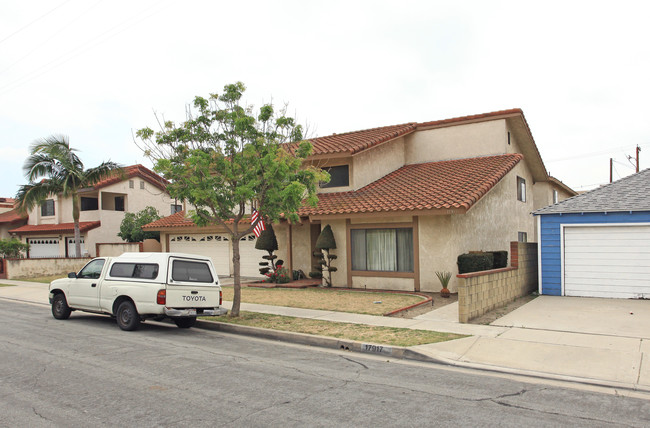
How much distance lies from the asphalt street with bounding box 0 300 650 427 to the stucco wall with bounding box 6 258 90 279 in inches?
745

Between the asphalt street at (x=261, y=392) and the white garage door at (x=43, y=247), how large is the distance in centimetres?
2773

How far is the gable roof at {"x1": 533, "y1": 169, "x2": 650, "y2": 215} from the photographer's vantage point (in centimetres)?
1381

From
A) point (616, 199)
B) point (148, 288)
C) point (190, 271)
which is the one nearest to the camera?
point (148, 288)

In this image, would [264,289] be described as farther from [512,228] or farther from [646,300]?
[646,300]

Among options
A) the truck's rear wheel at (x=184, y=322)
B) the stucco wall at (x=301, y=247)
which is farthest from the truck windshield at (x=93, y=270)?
the stucco wall at (x=301, y=247)

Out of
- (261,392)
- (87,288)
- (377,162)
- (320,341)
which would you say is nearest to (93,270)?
(87,288)

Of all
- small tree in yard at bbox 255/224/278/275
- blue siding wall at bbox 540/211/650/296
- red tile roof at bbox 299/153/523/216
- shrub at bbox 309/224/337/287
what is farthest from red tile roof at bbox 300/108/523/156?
blue siding wall at bbox 540/211/650/296

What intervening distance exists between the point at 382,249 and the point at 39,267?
19.3 meters

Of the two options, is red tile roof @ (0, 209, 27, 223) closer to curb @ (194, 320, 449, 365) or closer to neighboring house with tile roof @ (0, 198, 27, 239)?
neighboring house with tile roof @ (0, 198, 27, 239)

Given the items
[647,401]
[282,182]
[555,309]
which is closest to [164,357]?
[282,182]

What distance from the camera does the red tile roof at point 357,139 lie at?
1823 centimetres

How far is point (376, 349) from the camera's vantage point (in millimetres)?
8617

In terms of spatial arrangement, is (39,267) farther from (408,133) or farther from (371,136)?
(408,133)

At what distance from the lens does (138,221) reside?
95.7 feet
